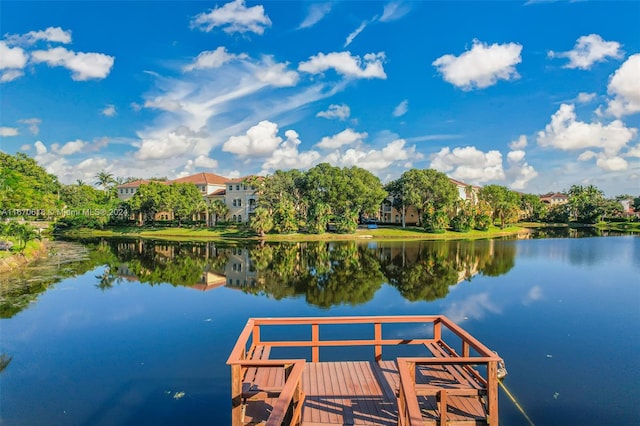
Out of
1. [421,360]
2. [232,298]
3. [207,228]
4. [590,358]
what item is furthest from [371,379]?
[207,228]

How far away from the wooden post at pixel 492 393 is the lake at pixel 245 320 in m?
2.84

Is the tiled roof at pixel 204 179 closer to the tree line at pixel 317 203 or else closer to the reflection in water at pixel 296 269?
the tree line at pixel 317 203

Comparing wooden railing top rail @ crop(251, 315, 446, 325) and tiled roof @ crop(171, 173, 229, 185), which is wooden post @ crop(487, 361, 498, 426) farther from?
tiled roof @ crop(171, 173, 229, 185)

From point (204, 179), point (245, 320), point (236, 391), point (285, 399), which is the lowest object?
point (245, 320)

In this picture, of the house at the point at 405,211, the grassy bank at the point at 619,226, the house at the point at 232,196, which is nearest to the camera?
the house at the point at 232,196

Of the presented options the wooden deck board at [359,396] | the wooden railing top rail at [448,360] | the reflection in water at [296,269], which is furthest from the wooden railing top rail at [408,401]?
the reflection in water at [296,269]

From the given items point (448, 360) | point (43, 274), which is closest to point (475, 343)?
point (448, 360)

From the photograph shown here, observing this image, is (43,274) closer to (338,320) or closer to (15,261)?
(15,261)

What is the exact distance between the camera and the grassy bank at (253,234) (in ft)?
198

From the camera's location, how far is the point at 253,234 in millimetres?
61969

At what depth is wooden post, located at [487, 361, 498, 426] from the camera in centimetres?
690

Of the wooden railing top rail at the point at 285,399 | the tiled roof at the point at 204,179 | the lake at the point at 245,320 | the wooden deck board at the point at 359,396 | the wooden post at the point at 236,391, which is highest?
the tiled roof at the point at 204,179

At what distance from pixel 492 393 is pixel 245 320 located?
41.1 feet

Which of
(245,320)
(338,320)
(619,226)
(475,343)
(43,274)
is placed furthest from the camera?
(619,226)
